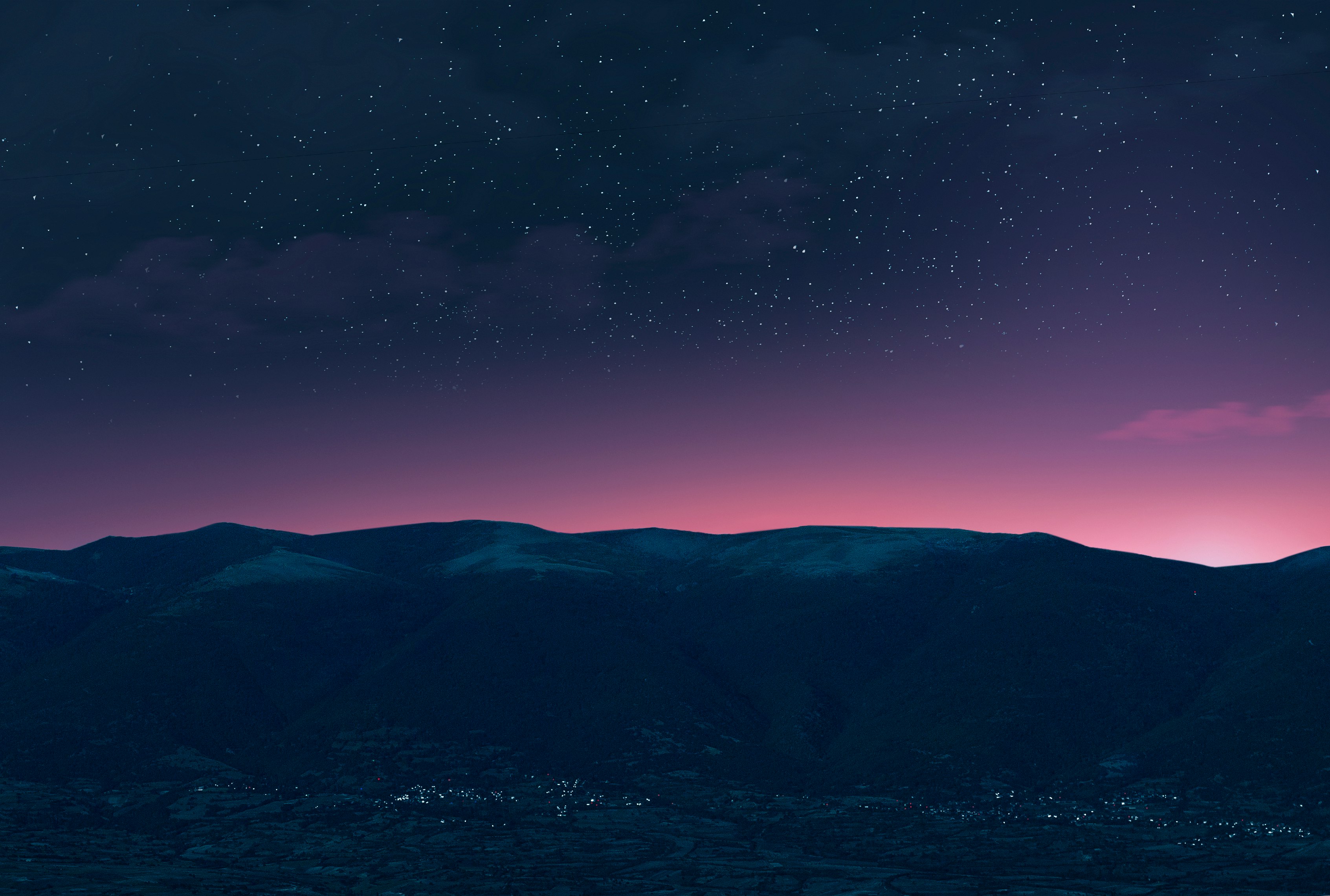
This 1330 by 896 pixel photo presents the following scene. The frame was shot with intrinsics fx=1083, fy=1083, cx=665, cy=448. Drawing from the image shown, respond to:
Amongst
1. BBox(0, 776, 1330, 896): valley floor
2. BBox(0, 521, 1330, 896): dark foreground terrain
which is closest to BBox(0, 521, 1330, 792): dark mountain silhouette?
BBox(0, 521, 1330, 896): dark foreground terrain

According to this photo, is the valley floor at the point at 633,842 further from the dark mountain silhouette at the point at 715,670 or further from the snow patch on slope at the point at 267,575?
the snow patch on slope at the point at 267,575

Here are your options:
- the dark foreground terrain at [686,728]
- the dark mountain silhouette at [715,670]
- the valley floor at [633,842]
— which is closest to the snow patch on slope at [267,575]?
the dark foreground terrain at [686,728]

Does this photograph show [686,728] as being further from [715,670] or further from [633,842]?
[633,842]

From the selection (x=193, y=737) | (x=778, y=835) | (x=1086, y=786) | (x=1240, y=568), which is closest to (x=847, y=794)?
(x=778, y=835)

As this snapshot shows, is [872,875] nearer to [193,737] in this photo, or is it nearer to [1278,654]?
[1278,654]

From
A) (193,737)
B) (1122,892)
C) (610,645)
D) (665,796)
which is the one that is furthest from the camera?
(610,645)
